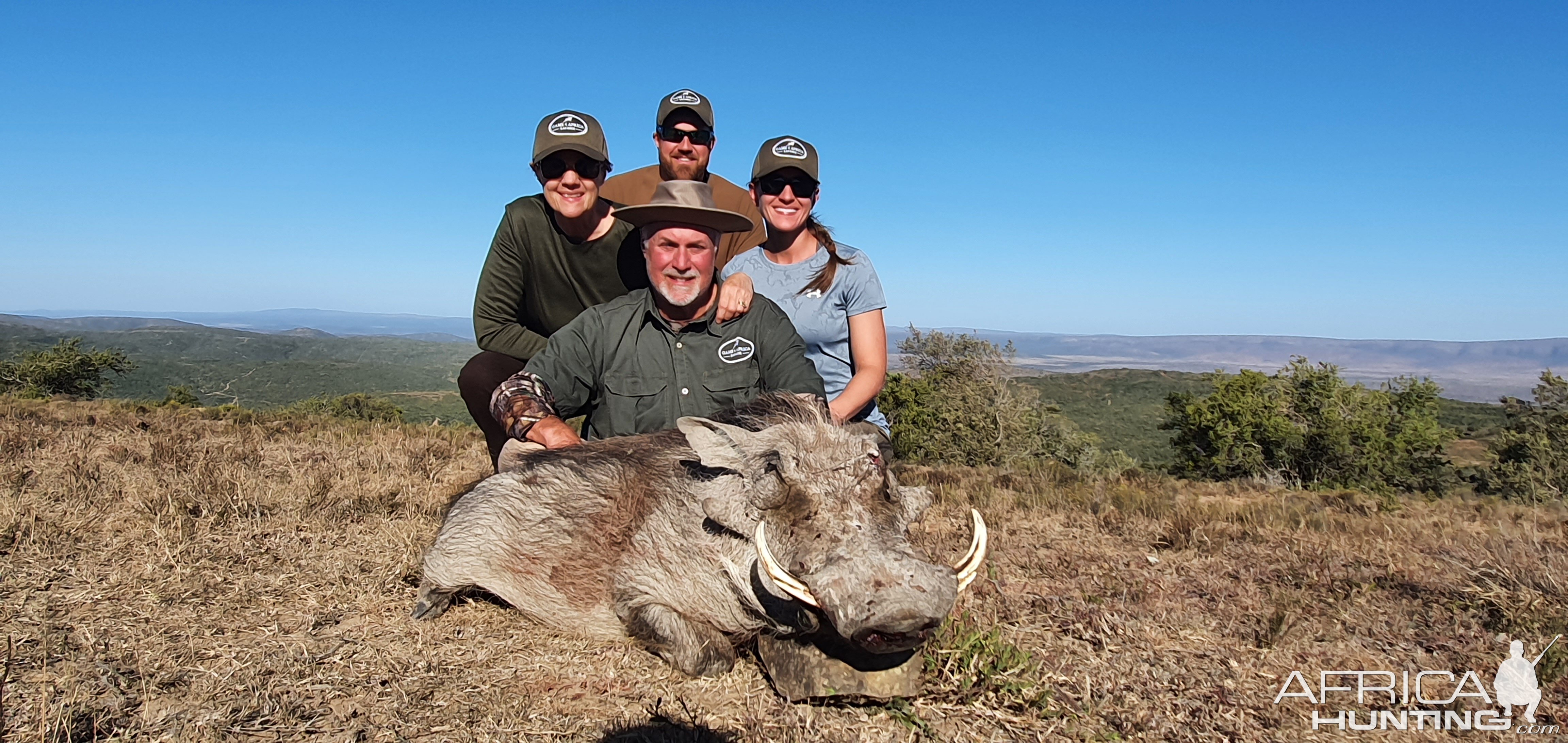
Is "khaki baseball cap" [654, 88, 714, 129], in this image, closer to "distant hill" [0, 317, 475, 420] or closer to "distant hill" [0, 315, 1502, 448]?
"distant hill" [0, 317, 475, 420]

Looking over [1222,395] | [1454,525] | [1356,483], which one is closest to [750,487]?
[1454,525]

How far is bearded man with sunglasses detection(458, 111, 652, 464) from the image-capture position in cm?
528

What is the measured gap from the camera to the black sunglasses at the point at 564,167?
5.08 m

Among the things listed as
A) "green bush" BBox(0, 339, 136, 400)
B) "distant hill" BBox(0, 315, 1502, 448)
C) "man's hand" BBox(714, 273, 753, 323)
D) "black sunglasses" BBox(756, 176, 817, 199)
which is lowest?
"distant hill" BBox(0, 315, 1502, 448)

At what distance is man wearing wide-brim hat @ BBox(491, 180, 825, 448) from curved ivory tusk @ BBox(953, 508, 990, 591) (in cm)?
151

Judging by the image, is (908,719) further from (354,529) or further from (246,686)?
(354,529)

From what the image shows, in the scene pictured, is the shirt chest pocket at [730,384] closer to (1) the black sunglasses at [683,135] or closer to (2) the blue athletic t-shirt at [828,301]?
(2) the blue athletic t-shirt at [828,301]

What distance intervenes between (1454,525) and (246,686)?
8412 mm

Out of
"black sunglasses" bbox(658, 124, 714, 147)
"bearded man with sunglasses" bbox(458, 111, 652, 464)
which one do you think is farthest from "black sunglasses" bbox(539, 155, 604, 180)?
"black sunglasses" bbox(658, 124, 714, 147)

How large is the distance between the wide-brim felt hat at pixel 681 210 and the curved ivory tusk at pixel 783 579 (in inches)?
76.5

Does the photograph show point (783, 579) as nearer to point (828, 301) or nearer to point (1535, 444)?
point (828, 301)

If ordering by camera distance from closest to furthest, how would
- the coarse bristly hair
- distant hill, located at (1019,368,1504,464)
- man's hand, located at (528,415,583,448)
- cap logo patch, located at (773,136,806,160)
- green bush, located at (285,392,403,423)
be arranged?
the coarse bristly hair < man's hand, located at (528,415,583,448) < cap logo patch, located at (773,136,806,160) < green bush, located at (285,392,403,423) < distant hill, located at (1019,368,1504,464)

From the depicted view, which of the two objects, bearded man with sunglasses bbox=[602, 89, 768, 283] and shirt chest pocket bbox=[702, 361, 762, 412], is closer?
shirt chest pocket bbox=[702, 361, 762, 412]

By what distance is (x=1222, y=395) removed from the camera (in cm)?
3200
